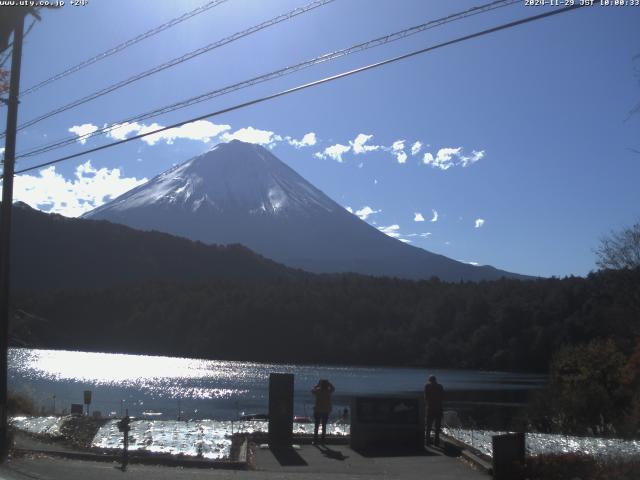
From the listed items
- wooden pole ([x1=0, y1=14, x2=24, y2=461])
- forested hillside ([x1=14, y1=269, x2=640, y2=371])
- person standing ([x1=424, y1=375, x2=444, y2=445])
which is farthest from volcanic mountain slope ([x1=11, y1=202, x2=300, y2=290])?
person standing ([x1=424, y1=375, x2=444, y2=445])

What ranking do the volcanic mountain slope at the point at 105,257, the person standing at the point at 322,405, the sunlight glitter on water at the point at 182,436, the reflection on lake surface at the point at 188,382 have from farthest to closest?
the volcanic mountain slope at the point at 105,257
the reflection on lake surface at the point at 188,382
the person standing at the point at 322,405
the sunlight glitter on water at the point at 182,436

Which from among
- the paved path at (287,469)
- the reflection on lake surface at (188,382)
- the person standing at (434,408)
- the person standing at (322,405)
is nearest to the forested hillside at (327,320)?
the reflection on lake surface at (188,382)

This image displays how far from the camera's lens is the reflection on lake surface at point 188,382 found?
4903 centimetres

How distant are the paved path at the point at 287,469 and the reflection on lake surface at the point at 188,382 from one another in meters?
24.3

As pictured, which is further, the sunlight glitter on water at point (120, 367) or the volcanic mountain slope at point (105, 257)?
the volcanic mountain slope at point (105, 257)

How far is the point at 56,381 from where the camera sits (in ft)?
214

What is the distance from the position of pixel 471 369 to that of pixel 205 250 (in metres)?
79.0

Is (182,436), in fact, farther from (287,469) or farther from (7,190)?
(7,190)

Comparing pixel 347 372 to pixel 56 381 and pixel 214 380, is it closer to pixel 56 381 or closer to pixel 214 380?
pixel 214 380

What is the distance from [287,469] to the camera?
13055mm

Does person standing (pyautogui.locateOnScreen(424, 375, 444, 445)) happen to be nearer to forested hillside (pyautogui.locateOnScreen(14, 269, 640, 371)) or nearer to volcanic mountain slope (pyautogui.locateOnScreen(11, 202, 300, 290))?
forested hillside (pyautogui.locateOnScreen(14, 269, 640, 371))

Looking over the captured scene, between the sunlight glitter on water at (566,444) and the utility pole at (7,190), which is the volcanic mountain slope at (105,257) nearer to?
the utility pole at (7,190)

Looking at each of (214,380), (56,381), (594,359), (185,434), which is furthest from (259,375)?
(185,434)

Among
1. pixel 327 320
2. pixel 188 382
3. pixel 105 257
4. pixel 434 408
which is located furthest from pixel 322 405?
pixel 105 257
